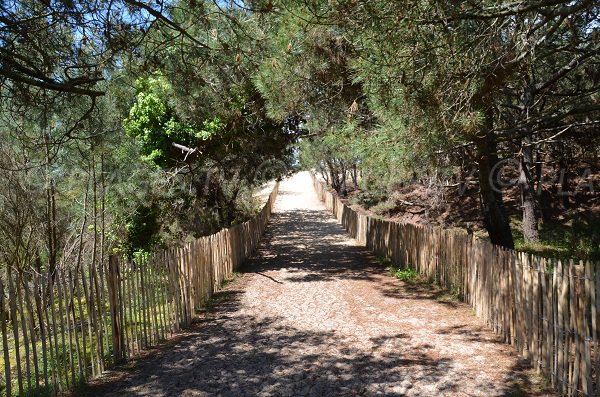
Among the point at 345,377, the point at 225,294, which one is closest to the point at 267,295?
the point at 225,294

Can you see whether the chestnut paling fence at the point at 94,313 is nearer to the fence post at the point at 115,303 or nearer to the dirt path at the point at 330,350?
the fence post at the point at 115,303

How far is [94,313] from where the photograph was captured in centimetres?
543

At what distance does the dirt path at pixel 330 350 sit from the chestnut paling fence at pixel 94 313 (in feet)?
1.08

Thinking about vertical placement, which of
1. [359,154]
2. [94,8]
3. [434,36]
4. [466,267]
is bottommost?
[466,267]

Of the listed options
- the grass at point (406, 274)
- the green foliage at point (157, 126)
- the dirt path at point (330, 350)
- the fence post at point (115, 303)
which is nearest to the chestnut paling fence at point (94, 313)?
the fence post at point (115, 303)

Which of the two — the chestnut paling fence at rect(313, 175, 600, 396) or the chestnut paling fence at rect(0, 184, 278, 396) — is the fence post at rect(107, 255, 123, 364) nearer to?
the chestnut paling fence at rect(0, 184, 278, 396)

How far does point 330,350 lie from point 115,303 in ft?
8.86

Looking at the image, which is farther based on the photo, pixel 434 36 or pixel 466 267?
pixel 466 267

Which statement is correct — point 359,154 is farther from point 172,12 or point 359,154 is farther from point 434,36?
point 172,12

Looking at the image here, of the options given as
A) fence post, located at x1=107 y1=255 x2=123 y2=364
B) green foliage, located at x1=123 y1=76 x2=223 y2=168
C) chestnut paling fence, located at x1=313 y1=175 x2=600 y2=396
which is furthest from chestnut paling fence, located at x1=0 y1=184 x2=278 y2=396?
chestnut paling fence, located at x1=313 y1=175 x2=600 y2=396

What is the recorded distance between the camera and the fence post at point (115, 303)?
5691 millimetres

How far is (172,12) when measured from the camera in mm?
5699

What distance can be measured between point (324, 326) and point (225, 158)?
316 inches

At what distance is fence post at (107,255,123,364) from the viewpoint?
18.7 feet
